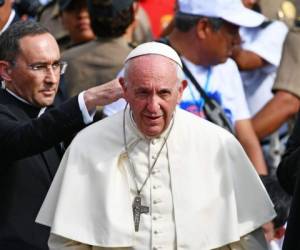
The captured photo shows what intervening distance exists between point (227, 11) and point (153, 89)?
7.87ft

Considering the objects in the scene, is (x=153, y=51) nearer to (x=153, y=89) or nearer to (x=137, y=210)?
(x=153, y=89)

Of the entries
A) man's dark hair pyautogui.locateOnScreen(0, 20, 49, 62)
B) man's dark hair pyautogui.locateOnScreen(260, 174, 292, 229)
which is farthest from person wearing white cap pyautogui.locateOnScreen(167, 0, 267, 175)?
man's dark hair pyautogui.locateOnScreen(0, 20, 49, 62)

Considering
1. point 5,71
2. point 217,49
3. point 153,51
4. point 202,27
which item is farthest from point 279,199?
point 153,51

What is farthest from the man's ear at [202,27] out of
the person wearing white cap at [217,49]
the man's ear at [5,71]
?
the man's ear at [5,71]

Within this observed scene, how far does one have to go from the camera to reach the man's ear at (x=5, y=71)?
611 centimetres

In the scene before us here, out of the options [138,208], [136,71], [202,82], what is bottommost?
[202,82]

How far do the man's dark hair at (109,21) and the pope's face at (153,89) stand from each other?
2.61m

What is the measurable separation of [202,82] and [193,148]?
2.00 meters

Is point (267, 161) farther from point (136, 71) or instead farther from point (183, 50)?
point (136, 71)

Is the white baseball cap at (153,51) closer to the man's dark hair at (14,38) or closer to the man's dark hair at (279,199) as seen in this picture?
the man's dark hair at (14,38)

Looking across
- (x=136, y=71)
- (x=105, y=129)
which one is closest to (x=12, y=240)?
(x=105, y=129)

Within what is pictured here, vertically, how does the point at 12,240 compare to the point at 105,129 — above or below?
below

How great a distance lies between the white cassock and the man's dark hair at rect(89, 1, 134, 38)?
2.45 m

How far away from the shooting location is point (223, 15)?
741 cm
